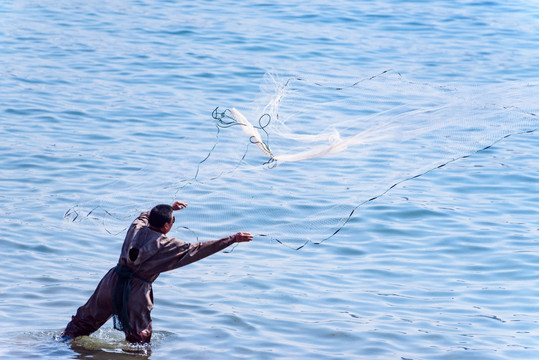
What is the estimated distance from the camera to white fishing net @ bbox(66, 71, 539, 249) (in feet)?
23.1

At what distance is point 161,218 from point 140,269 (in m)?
0.40

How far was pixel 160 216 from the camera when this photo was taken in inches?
247

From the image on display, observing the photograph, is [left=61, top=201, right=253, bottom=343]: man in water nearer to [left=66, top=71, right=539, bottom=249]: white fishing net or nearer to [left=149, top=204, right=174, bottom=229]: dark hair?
[left=149, top=204, right=174, bottom=229]: dark hair

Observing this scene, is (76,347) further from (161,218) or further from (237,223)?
(237,223)

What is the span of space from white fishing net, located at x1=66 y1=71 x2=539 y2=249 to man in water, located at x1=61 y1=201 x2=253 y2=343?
82 cm

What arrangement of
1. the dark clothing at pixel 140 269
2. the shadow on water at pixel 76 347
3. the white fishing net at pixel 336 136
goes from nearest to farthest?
the dark clothing at pixel 140 269 → the shadow on water at pixel 76 347 → the white fishing net at pixel 336 136

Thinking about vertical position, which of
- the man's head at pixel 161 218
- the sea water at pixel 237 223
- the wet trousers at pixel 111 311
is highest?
the man's head at pixel 161 218

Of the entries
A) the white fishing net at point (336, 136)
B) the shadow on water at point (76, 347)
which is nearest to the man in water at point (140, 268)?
the shadow on water at point (76, 347)

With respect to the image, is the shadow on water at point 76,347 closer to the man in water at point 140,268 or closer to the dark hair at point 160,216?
the man in water at point 140,268

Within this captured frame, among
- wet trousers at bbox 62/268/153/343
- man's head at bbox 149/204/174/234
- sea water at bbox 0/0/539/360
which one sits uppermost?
man's head at bbox 149/204/174/234

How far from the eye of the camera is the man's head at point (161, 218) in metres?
6.28

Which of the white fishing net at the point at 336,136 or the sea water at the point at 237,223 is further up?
the white fishing net at the point at 336,136

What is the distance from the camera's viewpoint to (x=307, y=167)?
11.3 meters

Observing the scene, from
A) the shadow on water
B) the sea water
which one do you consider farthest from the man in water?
the sea water
